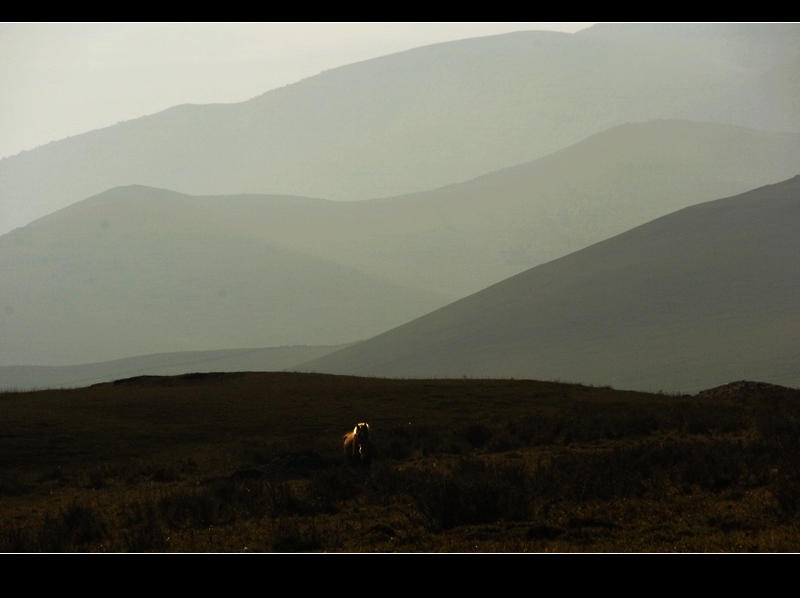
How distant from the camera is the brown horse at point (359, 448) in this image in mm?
20750

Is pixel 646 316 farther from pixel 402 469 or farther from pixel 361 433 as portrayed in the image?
pixel 361 433

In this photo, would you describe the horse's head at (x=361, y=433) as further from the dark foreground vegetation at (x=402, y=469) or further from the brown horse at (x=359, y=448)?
the dark foreground vegetation at (x=402, y=469)

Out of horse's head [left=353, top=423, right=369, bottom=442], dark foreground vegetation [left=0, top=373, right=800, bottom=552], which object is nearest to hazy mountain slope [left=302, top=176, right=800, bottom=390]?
dark foreground vegetation [left=0, top=373, right=800, bottom=552]

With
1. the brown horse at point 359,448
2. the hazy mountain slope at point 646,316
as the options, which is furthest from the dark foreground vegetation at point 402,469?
the hazy mountain slope at point 646,316

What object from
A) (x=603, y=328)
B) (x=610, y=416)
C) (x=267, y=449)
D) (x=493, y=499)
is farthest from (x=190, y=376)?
(x=603, y=328)

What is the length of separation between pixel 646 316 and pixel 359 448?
120525 millimetres

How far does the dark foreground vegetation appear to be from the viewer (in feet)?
44.0

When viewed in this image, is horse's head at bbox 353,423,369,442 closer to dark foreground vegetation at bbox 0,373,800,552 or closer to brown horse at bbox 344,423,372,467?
brown horse at bbox 344,423,372,467

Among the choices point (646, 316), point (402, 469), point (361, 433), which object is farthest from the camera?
point (646, 316)

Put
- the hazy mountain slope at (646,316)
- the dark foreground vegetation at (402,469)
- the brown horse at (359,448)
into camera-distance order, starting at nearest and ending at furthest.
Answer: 1. the dark foreground vegetation at (402,469)
2. the brown horse at (359,448)
3. the hazy mountain slope at (646,316)

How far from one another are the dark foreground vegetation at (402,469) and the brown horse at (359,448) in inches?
29.6

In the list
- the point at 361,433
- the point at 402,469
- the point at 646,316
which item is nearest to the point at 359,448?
the point at 361,433

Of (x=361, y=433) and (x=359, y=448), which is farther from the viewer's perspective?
(x=361, y=433)

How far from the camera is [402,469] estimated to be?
2105cm
